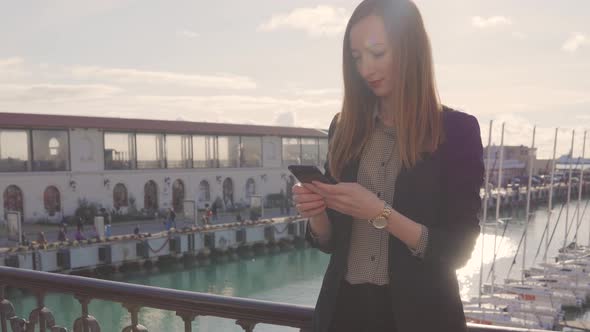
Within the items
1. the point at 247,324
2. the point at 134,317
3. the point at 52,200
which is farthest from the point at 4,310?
the point at 52,200

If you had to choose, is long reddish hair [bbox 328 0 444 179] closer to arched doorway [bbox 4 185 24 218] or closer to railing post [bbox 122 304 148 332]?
railing post [bbox 122 304 148 332]

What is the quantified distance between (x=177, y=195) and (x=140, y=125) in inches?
209

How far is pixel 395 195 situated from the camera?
1.39 m

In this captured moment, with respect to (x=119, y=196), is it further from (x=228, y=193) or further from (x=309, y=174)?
(x=309, y=174)

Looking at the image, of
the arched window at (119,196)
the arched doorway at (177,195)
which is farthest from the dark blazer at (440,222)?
the arched doorway at (177,195)

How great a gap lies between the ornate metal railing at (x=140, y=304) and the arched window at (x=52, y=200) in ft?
82.1

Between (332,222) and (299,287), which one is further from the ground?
(332,222)

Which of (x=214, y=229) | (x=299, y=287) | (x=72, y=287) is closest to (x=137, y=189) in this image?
(x=214, y=229)

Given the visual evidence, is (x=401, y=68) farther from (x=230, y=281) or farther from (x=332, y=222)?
(x=230, y=281)

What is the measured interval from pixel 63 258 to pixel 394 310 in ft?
71.9

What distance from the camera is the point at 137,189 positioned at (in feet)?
94.4

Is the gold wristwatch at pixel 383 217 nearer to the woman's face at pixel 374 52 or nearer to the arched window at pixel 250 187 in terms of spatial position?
the woman's face at pixel 374 52

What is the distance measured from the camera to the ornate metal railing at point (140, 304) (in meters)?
1.91

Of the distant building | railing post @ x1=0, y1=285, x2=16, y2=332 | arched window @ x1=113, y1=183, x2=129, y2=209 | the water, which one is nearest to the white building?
arched window @ x1=113, y1=183, x2=129, y2=209
